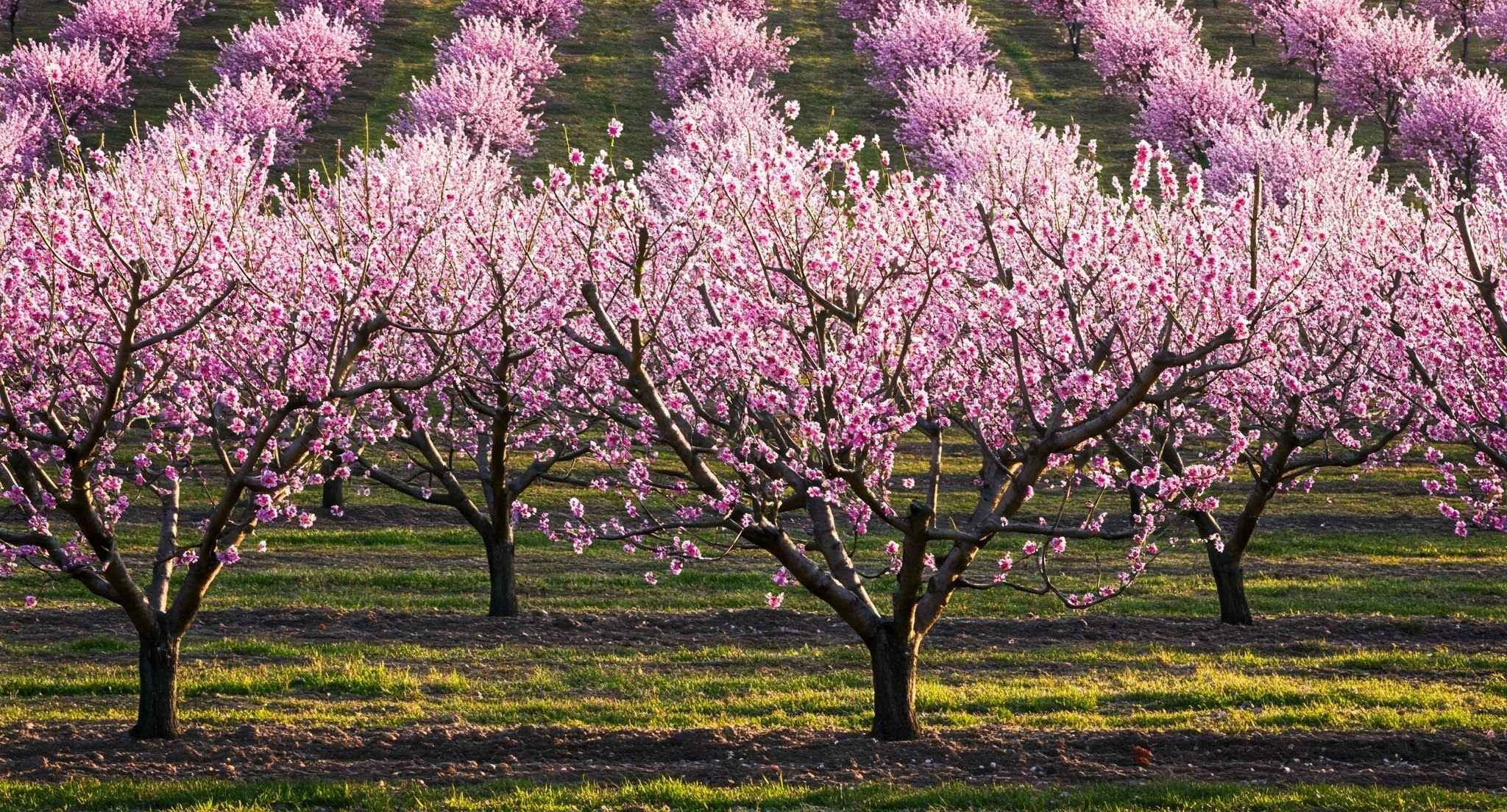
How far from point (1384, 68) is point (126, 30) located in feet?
196

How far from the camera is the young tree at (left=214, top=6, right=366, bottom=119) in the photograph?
231ft

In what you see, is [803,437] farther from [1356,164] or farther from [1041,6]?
[1041,6]

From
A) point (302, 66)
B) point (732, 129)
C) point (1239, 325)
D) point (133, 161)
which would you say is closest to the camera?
point (1239, 325)

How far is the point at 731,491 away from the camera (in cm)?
1109

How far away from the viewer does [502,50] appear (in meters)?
72.8

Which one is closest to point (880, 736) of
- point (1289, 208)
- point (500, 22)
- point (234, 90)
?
point (1289, 208)

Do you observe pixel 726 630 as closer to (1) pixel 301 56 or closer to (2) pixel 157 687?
(2) pixel 157 687

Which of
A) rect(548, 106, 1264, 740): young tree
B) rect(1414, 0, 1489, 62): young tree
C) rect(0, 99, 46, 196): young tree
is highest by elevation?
rect(1414, 0, 1489, 62): young tree

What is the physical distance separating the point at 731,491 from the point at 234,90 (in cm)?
5936

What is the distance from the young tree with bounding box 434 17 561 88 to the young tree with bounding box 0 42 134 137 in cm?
1489

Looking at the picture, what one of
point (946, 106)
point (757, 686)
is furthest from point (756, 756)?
point (946, 106)

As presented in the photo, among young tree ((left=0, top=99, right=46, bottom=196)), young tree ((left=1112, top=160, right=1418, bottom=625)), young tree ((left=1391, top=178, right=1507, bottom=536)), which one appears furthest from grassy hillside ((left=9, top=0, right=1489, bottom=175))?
young tree ((left=1391, top=178, right=1507, bottom=536))

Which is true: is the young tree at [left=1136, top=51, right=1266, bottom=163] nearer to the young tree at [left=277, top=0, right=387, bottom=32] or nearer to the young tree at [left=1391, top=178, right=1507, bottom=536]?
the young tree at [left=277, top=0, right=387, bottom=32]

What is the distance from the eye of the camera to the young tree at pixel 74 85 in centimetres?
6562
